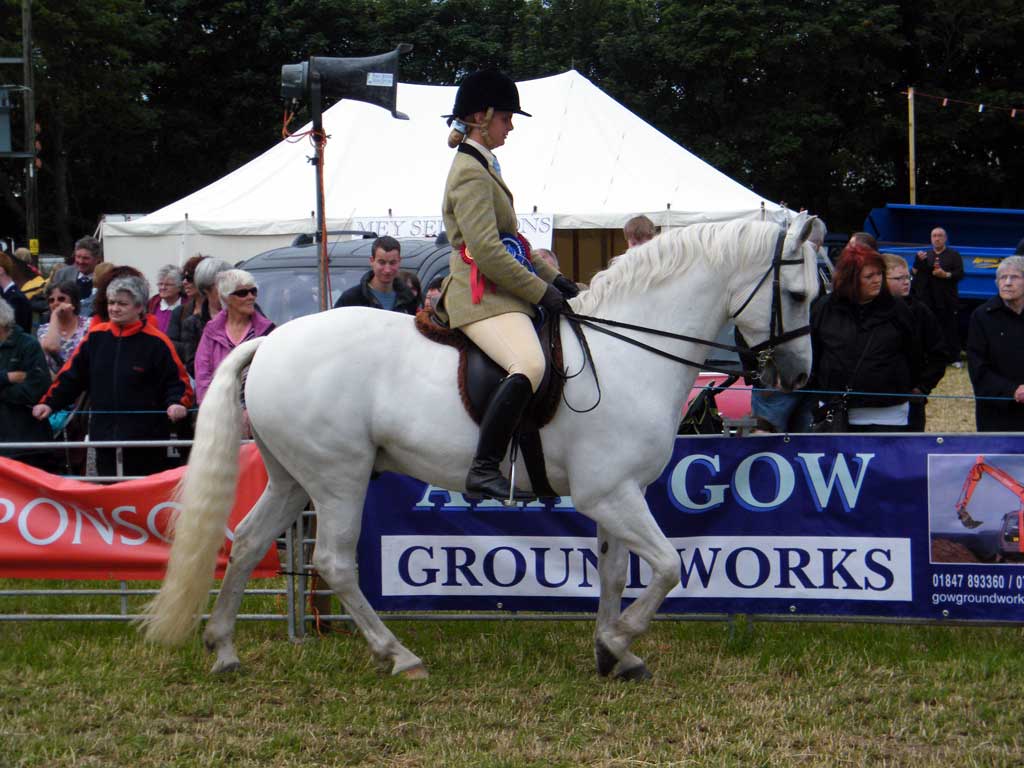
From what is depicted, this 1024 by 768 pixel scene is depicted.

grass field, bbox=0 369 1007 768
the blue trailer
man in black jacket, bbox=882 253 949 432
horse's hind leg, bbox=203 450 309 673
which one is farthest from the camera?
the blue trailer

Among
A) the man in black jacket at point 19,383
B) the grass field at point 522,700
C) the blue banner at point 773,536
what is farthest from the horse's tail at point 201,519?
the man in black jacket at point 19,383

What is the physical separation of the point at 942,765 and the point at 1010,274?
3725 mm

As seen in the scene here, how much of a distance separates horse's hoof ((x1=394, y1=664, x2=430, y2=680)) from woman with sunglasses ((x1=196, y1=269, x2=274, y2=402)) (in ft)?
8.79

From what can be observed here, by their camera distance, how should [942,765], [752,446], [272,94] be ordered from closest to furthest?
[942,765], [752,446], [272,94]

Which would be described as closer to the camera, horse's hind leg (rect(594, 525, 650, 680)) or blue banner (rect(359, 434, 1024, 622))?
horse's hind leg (rect(594, 525, 650, 680))

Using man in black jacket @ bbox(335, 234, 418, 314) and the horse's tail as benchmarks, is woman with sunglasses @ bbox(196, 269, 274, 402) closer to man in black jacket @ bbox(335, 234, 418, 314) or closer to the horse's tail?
man in black jacket @ bbox(335, 234, 418, 314)

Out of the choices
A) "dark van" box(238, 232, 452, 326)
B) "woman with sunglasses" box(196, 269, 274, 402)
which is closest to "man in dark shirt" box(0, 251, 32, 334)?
"dark van" box(238, 232, 452, 326)

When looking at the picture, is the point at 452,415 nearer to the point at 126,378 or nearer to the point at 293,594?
the point at 293,594

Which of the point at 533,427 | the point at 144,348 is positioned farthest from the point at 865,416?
the point at 144,348

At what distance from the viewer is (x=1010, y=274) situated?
7.27 m

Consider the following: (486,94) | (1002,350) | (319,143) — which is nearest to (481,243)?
(486,94)

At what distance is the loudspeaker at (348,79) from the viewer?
7211 mm

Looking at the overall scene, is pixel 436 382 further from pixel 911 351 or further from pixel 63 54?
pixel 63 54

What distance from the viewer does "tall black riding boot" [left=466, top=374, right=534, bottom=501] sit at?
5387 mm
